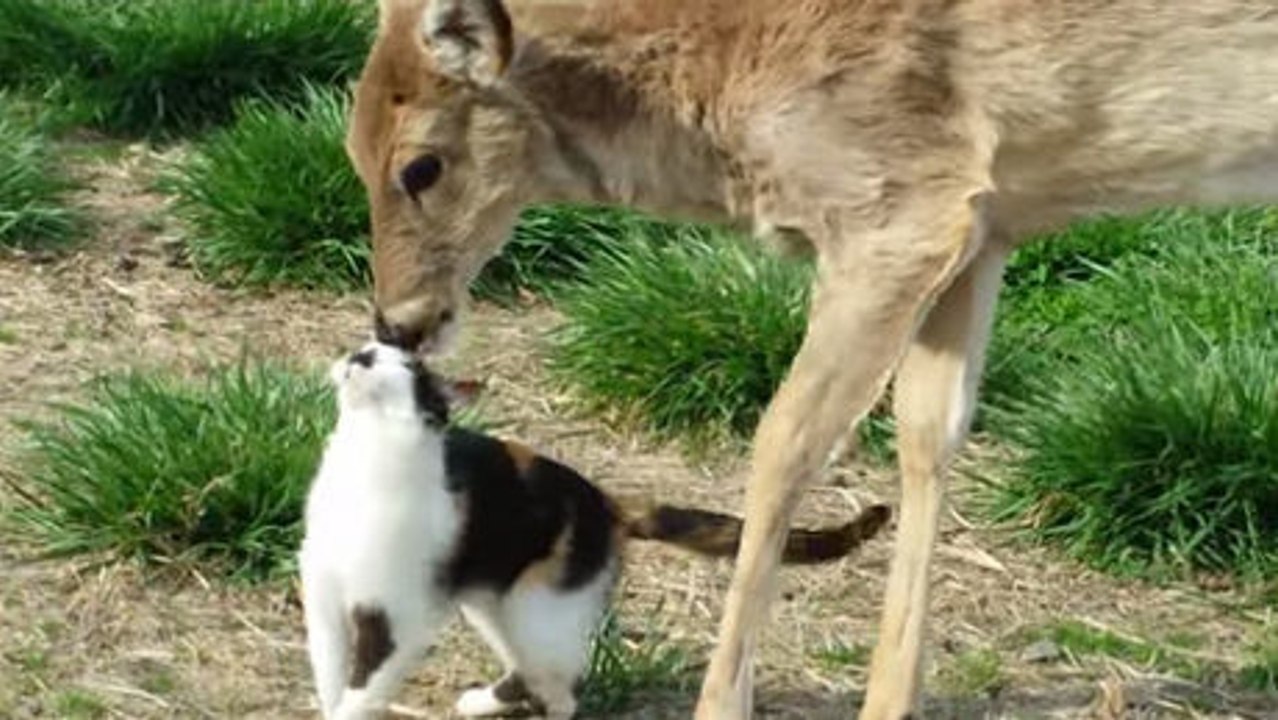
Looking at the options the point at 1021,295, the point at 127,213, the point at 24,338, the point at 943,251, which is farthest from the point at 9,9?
the point at 943,251

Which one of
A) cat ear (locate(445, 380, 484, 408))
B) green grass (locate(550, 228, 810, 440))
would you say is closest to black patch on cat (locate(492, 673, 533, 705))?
cat ear (locate(445, 380, 484, 408))

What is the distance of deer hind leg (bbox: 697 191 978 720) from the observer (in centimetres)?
655

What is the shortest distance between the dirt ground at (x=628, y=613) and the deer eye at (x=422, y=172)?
3.20 feet

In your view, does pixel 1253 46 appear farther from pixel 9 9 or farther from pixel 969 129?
pixel 9 9

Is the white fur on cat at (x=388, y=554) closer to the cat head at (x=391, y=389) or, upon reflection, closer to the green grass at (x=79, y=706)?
the cat head at (x=391, y=389)

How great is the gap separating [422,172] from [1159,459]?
1.81 meters

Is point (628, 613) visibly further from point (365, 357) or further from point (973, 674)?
point (365, 357)

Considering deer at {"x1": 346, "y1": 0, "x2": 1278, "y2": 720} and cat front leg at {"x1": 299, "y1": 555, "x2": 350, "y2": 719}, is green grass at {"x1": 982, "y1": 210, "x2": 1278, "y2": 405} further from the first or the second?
cat front leg at {"x1": 299, "y1": 555, "x2": 350, "y2": 719}

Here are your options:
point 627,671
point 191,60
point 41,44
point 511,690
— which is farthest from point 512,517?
point 41,44

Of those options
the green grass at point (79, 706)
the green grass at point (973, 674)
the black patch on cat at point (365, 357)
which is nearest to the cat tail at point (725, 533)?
the green grass at point (973, 674)

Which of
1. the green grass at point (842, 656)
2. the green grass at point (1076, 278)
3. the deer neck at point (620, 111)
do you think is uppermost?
the deer neck at point (620, 111)

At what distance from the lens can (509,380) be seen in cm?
858

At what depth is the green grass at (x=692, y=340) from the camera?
816 cm

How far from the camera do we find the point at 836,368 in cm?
660
